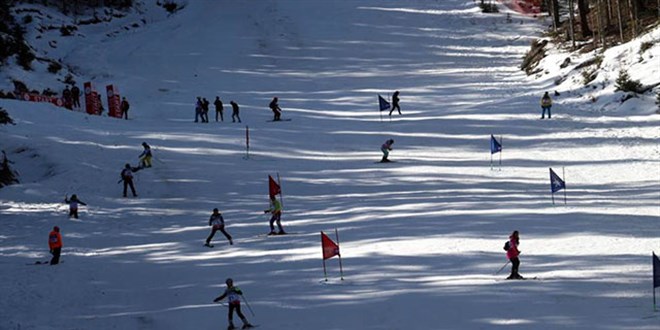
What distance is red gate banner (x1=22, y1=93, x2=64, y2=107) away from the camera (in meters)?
41.2

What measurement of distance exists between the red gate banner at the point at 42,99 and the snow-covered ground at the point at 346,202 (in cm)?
287

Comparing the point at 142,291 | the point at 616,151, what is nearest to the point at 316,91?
the point at 616,151

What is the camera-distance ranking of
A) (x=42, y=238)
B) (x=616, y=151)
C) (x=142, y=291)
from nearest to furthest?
(x=142, y=291) < (x=42, y=238) < (x=616, y=151)

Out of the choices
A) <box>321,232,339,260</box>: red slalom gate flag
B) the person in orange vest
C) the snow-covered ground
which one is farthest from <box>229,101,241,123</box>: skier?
<box>321,232,339,260</box>: red slalom gate flag

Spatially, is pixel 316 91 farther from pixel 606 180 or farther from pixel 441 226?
pixel 441 226

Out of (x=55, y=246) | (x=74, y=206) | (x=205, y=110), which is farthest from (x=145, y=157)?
(x=55, y=246)

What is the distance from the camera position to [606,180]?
24547mm

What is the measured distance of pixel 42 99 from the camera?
41875 millimetres

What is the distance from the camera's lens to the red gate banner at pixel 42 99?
4125 centimetres

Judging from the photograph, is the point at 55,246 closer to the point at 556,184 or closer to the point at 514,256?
the point at 514,256

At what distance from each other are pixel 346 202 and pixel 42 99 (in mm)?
24016

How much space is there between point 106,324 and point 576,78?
30287mm

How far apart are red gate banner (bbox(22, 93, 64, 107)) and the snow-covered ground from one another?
287 centimetres

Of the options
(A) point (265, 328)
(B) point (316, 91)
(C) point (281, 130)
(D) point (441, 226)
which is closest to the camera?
(A) point (265, 328)
